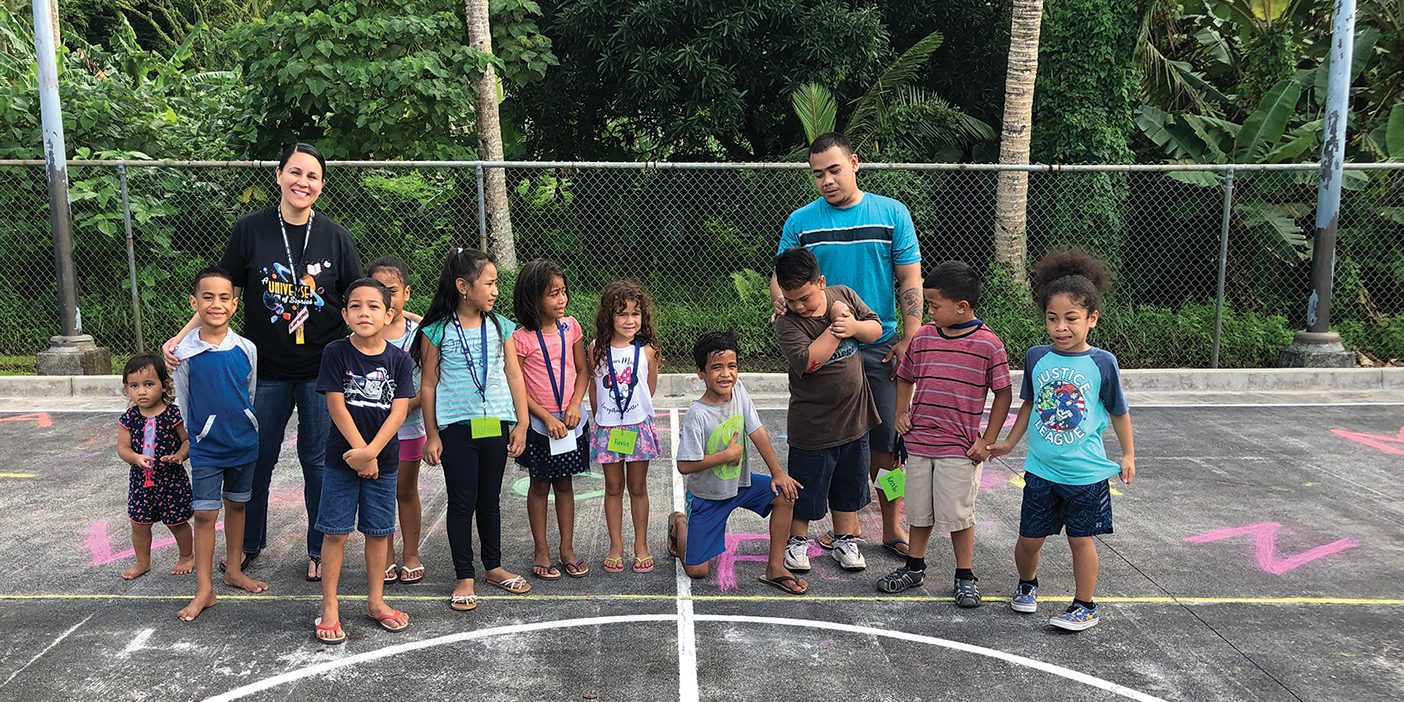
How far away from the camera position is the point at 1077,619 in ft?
14.1

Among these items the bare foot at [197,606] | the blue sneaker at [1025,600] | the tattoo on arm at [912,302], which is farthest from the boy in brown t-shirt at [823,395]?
the bare foot at [197,606]

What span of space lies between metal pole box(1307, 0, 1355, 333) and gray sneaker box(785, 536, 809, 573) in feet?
23.8

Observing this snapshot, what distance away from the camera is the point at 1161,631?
431 centimetres

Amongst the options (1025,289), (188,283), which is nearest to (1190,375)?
(1025,289)

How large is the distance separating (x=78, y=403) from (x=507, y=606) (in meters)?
6.04

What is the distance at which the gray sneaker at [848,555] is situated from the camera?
4.98m

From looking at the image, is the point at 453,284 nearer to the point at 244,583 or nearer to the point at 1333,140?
the point at 244,583

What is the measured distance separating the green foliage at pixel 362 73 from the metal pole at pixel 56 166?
68.5 inches

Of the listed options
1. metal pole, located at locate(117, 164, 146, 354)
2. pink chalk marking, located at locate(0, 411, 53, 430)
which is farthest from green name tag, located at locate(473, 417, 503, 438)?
metal pole, located at locate(117, 164, 146, 354)

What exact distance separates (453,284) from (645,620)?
5.46ft

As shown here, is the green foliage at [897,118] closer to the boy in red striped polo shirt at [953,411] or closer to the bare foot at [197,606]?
the boy in red striped polo shirt at [953,411]

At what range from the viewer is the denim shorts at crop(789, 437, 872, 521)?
187 inches

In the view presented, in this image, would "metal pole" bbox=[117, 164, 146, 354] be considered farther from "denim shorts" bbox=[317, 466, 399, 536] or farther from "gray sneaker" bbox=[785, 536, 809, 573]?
"gray sneaker" bbox=[785, 536, 809, 573]

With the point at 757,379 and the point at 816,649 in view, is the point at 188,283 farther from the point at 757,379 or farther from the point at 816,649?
the point at 816,649
